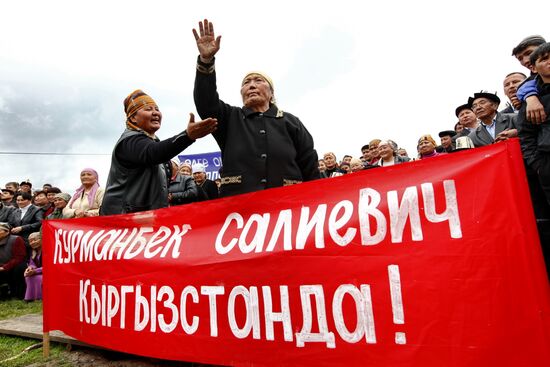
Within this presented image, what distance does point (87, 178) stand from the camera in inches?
183

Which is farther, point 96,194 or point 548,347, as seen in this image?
point 96,194

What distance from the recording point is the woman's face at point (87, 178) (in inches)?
183

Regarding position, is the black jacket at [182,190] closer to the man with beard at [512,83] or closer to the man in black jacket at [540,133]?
the man with beard at [512,83]

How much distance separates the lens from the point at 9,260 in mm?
6629


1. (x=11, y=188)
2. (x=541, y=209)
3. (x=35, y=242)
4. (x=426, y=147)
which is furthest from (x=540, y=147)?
(x=11, y=188)

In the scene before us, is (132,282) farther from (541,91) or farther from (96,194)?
(541,91)

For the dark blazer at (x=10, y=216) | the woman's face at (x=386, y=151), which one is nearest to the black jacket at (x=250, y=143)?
the woman's face at (x=386, y=151)

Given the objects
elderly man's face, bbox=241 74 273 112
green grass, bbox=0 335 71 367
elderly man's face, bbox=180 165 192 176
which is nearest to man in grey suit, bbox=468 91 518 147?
elderly man's face, bbox=241 74 273 112

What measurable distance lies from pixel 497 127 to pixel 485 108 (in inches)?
16.7

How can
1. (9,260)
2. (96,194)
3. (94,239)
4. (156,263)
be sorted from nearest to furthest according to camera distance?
(156,263), (94,239), (96,194), (9,260)

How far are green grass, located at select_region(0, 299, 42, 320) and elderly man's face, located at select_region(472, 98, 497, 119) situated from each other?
17.8ft

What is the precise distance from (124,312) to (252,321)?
3.60ft

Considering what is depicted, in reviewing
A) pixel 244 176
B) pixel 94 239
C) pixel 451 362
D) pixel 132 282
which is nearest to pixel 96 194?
pixel 94 239

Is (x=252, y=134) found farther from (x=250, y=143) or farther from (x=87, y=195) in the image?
(x=87, y=195)
